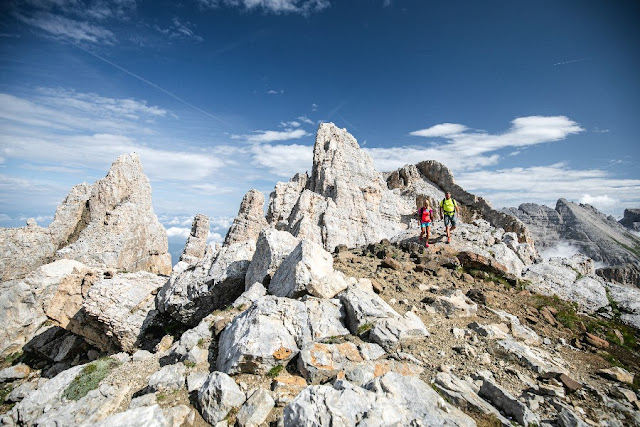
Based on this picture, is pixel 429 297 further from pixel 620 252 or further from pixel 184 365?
pixel 620 252

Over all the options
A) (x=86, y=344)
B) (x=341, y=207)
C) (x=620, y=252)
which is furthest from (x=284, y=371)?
(x=620, y=252)

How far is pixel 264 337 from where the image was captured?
7852mm

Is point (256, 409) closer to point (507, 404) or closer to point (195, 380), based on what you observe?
point (195, 380)

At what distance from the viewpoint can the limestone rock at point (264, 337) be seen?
24.4 feet

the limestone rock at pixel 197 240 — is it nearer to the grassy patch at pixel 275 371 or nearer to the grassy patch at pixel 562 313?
the grassy patch at pixel 275 371

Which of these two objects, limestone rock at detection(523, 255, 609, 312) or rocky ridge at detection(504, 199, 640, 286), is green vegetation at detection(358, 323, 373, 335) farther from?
rocky ridge at detection(504, 199, 640, 286)

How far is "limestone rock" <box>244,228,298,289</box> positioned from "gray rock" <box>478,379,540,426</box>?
9076 millimetres

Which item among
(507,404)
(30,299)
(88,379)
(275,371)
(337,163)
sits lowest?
(30,299)

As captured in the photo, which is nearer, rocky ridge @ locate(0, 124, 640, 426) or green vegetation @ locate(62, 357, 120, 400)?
rocky ridge @ locate(0, 124, 640, 426)

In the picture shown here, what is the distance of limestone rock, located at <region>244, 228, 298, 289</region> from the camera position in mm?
13242

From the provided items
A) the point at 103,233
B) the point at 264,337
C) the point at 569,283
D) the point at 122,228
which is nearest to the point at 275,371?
the point at 264,337

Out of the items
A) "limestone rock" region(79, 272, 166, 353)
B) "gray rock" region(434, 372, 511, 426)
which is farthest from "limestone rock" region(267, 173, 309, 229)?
"gray rock" region(434, 372, 511, 426)

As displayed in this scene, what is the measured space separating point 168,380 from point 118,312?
39.4ft

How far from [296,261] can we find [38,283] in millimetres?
24227
